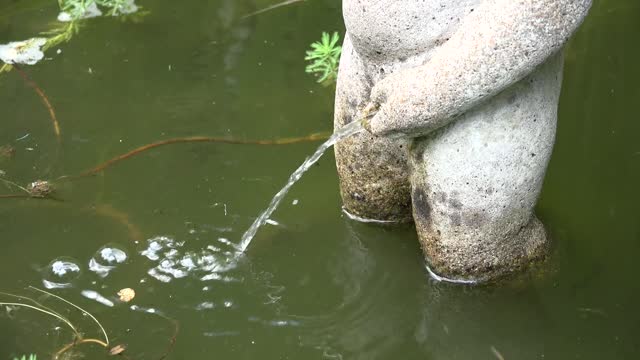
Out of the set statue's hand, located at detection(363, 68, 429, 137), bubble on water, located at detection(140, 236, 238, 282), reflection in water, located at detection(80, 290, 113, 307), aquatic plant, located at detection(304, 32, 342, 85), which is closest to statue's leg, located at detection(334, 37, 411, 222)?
statue's hand, located at detection(363, 68, 429, 137)

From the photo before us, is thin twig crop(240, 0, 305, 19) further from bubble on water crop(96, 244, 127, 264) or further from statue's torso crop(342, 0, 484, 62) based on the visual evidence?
statue's torso crop(342, 0, 484, 62)

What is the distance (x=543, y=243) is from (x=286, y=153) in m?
1.16

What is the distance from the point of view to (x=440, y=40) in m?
2.79

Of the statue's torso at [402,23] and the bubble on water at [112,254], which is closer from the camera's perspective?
the statue's torso at [402,23]

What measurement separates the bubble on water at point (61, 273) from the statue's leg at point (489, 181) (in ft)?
3.95

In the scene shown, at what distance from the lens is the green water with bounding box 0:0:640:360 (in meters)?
3.15

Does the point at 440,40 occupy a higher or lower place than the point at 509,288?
higher

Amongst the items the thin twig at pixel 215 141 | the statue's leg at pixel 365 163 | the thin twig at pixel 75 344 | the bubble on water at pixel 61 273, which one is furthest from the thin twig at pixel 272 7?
the thin twig at pixel 75 344

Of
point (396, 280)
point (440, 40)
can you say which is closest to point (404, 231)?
point (396, 280)

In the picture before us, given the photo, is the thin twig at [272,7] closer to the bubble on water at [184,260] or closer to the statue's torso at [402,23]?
the bubble on water at [184,260]

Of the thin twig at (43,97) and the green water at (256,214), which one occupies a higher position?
the thin twig at (43,97)

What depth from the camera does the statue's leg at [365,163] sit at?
3096 mm

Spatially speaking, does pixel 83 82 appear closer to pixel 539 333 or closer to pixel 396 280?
pixel 396 280

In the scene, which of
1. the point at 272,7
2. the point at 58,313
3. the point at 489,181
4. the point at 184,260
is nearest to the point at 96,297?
the point at 58,313
